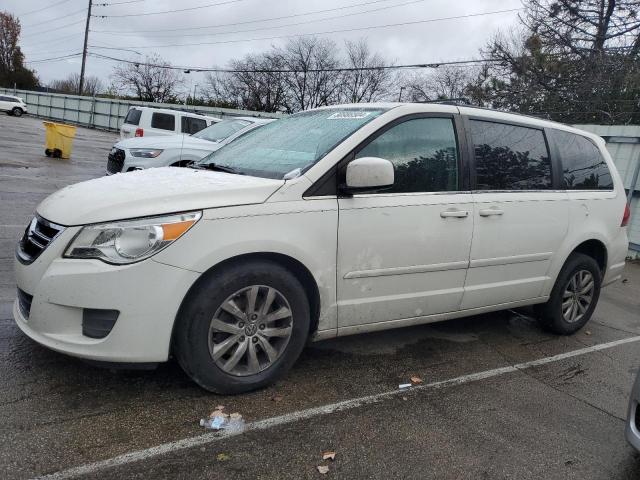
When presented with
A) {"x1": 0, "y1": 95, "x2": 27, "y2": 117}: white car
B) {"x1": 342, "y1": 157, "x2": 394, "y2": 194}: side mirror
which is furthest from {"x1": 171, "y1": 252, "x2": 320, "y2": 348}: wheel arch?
{"x1": 0, "y1": 95, "x2": 27, "y2": 117}: white car

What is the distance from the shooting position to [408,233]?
11.5 feet

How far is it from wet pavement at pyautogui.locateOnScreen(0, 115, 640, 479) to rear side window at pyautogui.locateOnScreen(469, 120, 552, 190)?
1387 mm

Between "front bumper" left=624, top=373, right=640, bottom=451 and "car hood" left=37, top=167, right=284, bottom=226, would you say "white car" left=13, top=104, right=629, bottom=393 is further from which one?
"front bumper" left=624, top=373, right=640, bottom=451

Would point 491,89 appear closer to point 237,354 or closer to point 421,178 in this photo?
point 421,178

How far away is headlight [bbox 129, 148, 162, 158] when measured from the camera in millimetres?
9070

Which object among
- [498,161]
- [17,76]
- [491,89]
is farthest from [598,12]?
[17,76]

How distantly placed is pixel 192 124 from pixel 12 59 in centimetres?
6501

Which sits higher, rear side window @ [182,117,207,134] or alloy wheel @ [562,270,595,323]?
rear side window @ [182,117,207,134]

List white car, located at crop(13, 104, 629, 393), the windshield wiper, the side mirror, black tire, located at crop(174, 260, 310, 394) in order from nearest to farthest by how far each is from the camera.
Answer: white car, located at crop(13, 104, 629, 393), black tire, located at crop(174, 260, 310, 394), the side mirror, the windshield wiper

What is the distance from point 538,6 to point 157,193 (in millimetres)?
Result: 21455

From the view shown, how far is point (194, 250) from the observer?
2.77 meters

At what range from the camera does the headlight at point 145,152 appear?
907 centimetres

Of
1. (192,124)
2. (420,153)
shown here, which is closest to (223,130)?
(192,124)

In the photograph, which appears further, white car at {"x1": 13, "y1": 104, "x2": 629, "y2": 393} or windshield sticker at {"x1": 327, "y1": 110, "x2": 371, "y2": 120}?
windshield sticker at {"x1": 327, "y1": 110, "x2": 371, "y2": 120}
